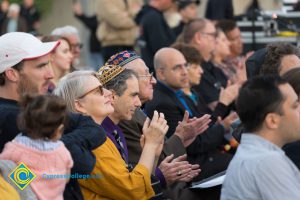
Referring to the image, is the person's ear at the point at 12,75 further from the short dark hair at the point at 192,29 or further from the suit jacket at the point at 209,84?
the short dark hair at the point at 192,29

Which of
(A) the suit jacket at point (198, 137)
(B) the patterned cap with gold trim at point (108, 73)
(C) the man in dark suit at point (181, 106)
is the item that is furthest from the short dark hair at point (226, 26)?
(B) the patterned cap with gold trim at point (108, 73)

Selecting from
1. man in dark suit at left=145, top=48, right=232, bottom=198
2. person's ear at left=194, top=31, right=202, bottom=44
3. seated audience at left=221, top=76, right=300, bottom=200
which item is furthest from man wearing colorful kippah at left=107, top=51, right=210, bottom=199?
person's ear at left=194, top=31, right=202, bottom=44

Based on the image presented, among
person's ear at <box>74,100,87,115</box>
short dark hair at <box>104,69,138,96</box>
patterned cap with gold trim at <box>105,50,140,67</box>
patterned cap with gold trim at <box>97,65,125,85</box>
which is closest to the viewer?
A: person's ear at <box>74,100,87,115</box>

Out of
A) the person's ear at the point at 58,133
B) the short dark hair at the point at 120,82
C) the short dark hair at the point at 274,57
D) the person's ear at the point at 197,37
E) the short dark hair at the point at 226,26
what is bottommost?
the short dark hair at the point at 226,26

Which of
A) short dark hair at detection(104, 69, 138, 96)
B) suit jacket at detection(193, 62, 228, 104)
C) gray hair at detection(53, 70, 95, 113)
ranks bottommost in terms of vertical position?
suit jacket at detection(193, 62, 228, 104)

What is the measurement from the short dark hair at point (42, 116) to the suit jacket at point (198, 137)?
2.96 metres

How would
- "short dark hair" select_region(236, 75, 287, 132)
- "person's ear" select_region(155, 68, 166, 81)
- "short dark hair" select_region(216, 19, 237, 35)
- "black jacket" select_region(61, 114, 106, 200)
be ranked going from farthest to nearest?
"short dark hair" select_region(216, 19, 237, 35), "person's ear" select_region(155, 68, 166, 81), "black jacket" select_region(61, 114, 106, 200), "short dark hair" select_region(236, 75, 287, 132)

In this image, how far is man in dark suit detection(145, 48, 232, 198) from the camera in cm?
757

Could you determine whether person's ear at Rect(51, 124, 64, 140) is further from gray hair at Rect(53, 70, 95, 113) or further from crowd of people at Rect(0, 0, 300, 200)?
gray hair at Rect(53, 70, 95, 113)

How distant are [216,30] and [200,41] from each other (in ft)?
2.96

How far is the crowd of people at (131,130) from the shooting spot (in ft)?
14.7

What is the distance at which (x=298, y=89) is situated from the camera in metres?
5.45

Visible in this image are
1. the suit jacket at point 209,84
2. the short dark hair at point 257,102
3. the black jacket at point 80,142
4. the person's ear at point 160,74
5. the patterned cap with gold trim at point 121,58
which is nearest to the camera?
the short dark hair at point 257,102

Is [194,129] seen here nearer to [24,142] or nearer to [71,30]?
[24,142]
